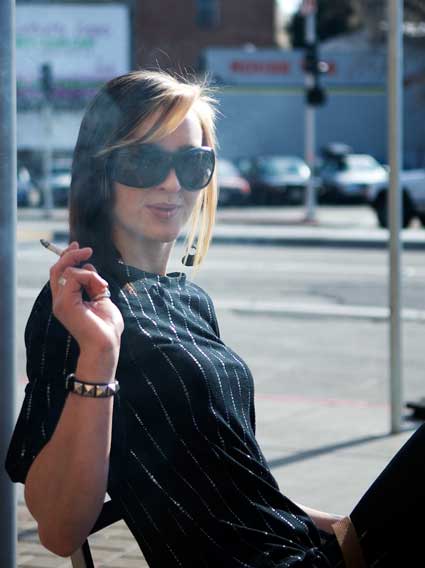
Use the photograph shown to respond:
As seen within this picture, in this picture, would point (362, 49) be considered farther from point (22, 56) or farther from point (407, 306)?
point (407, 306)

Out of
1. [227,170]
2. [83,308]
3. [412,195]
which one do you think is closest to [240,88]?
[227,170]

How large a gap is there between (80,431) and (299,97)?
44067mm

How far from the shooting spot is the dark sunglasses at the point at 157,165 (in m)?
2.30

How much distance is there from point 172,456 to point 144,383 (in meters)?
0.14

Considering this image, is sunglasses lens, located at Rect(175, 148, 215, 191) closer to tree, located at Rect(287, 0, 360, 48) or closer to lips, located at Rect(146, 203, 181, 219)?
lips, located at Rect(146, 203, 181, 219)

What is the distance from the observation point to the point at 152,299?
2.32m

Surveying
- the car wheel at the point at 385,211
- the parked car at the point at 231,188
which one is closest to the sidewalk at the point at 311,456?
the car wheel at the point at 385,211

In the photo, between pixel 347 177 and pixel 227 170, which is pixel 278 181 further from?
pixel 347 177

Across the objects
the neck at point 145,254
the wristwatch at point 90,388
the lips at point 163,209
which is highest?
the lips at point 163,209

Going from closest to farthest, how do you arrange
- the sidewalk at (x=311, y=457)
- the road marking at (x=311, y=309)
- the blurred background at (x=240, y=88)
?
the sidewalk at (x=311, y=457), the road marking at (x=311, y=309), the blurred background at (x=240, y=88)

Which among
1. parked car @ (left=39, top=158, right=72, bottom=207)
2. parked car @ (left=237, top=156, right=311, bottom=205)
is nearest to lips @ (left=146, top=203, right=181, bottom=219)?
parked car @ (left=39, top=158, right=72, bottom=207)

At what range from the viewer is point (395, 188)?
6.11 metres

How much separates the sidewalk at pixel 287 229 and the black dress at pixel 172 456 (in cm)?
1615

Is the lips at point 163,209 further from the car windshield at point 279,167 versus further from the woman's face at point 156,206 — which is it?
the car windshield at point 279,167
